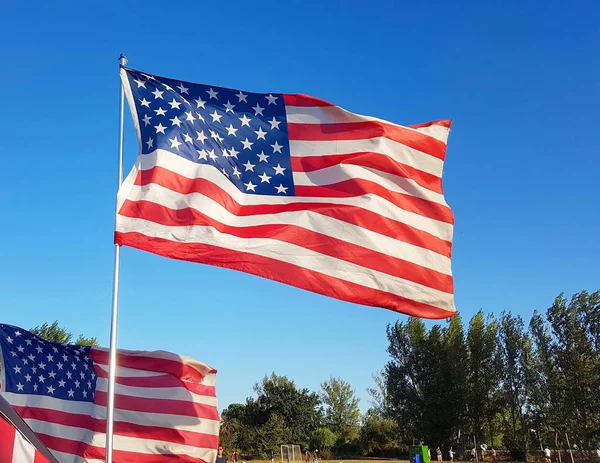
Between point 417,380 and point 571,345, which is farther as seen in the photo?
point 417,380

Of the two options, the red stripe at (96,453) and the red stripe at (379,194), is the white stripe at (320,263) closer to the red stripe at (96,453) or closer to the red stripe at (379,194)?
the red stripe at (379,194)

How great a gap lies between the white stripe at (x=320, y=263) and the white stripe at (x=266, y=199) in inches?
30.1

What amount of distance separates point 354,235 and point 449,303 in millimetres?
1577

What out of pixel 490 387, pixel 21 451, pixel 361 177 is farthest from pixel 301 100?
pixel 490 387

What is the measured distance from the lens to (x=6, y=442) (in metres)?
3.56

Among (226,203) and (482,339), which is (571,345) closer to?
(482,339)

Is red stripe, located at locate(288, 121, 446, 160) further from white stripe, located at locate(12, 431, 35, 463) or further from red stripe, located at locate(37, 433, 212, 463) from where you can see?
red stripe, located at locate(37, 433, 212, 463)

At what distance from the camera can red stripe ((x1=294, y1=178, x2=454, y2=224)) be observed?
923 cm

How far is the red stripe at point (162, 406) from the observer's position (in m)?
13.9

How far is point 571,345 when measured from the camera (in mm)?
57688

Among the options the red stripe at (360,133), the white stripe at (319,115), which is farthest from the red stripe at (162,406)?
the white stripe at (319,115)

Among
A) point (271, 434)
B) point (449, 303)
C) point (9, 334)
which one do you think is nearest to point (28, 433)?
point (449, 303)

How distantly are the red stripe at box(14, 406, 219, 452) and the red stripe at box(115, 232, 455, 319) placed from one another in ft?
22.9

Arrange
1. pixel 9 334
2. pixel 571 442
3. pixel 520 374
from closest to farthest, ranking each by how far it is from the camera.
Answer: pixel 9 334 → pixel 571 442 → pixel 520 374
